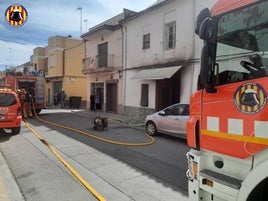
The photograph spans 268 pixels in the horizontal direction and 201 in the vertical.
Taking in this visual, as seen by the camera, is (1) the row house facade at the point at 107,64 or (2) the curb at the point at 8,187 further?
(1) the row house facade at the point at 107,64

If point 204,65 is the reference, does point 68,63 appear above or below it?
above

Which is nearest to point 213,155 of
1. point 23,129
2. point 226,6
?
point 226,6

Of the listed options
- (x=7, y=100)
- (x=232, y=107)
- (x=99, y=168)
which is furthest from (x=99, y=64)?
(x=232, y=107)

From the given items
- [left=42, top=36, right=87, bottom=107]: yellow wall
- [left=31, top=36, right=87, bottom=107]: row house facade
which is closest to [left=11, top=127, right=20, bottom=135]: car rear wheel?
[left=31, top=36, right=87, bottom=107]: row house facade

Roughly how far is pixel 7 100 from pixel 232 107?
32.1 ft

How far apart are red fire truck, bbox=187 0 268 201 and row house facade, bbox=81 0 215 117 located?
10127 mm

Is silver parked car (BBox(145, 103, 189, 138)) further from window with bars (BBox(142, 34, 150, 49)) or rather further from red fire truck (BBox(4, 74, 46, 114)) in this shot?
red fire truck (BBox(4, 74, 46, 114))

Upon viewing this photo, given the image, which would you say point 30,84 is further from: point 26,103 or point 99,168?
point 99,168

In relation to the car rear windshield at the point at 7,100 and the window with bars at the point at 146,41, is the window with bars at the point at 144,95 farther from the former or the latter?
the car rear windshield at the point at 7,100

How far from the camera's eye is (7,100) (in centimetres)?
1071

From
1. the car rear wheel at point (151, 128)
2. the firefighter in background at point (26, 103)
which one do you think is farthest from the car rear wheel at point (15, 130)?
the firefighter in background at point (26, 103)

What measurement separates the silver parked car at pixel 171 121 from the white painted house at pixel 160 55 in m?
2.75

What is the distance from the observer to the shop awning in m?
15.0

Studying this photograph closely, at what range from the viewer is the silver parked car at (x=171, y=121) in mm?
10648
